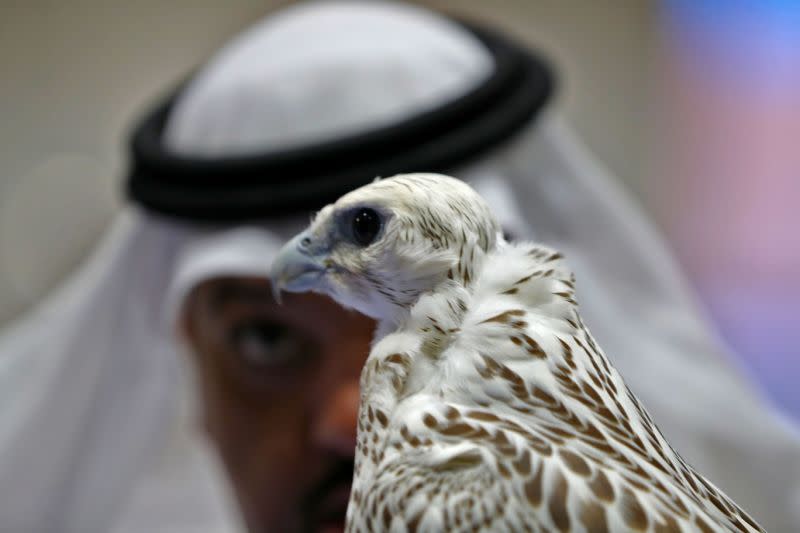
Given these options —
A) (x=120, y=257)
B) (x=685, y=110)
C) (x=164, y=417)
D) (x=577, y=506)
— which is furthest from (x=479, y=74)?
(x=685, y=110)

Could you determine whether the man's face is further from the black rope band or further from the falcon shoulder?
the falcon shoulder

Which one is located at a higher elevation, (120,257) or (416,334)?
(120,257)

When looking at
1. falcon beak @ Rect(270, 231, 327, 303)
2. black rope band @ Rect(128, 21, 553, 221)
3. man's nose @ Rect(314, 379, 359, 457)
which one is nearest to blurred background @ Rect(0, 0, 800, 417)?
black rope band @ Rect(128, 21, 553, 221)

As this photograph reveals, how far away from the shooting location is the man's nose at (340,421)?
747 millimetres

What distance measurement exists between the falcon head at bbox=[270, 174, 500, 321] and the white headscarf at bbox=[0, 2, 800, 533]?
15.7 inches

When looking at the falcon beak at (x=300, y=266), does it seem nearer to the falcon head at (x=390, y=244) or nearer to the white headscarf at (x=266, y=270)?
the falcon head at (x=390, y=244)

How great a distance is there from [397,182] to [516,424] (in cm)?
11

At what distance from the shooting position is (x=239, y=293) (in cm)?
88

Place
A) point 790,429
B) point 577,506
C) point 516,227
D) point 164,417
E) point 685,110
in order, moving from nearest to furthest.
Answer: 1. point 577,506
2. point 516,227
3. point 790,429
4. point 164,417
5. point 685,110

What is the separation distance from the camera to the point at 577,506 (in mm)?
317

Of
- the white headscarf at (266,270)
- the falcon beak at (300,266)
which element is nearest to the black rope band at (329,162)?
the white headscarf at (266,270)

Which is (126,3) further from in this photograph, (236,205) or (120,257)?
(236,205)

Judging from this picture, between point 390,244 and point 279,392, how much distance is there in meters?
0.53

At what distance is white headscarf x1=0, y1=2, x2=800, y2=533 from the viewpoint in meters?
0.89
